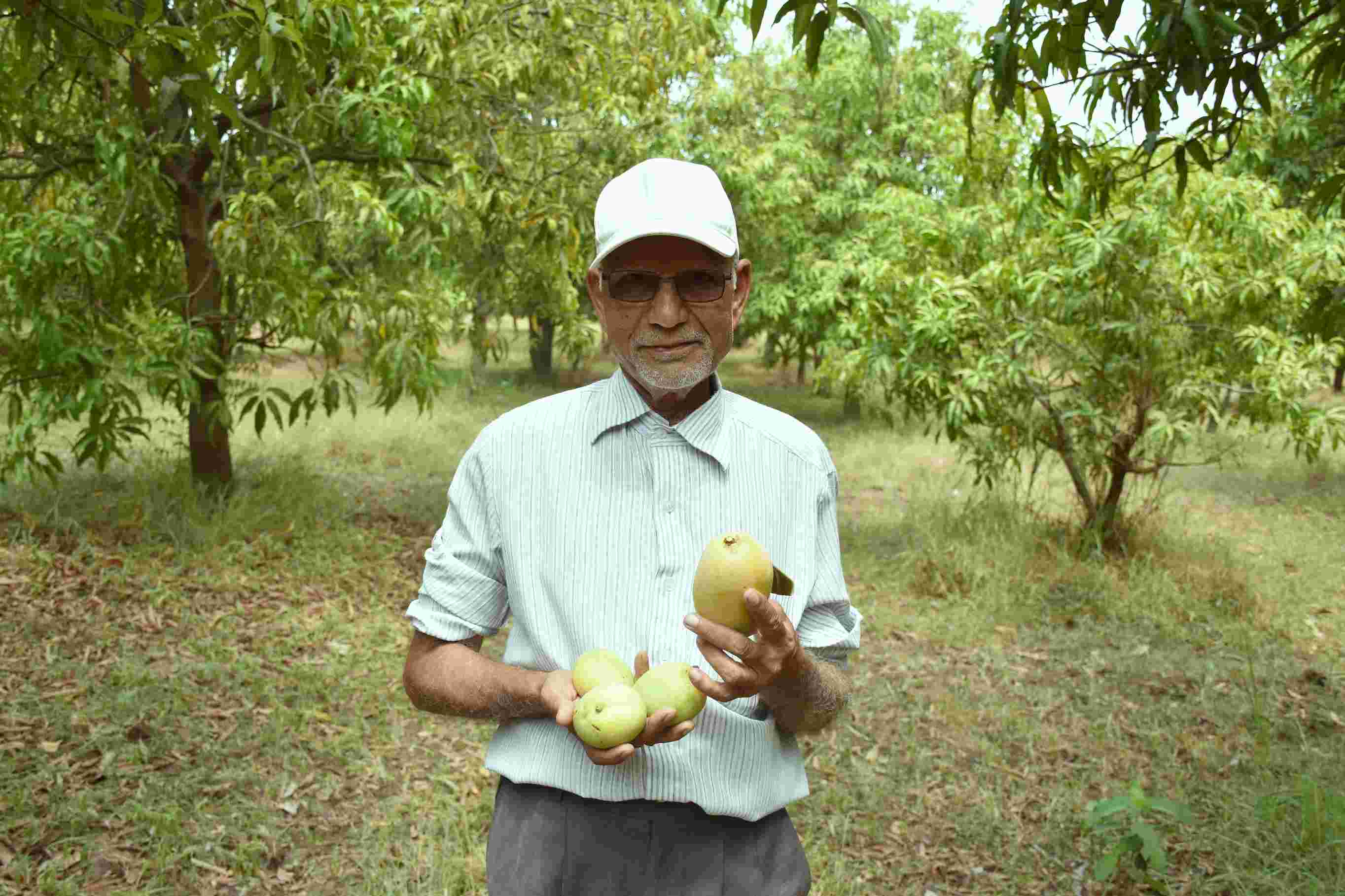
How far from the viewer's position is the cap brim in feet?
5.57

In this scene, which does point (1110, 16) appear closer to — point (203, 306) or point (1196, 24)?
point (1196, 24)

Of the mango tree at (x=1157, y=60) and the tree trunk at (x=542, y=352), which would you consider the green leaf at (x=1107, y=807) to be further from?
the tree trunk at (x=542, y=352)

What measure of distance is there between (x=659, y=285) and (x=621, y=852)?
3.09 feet

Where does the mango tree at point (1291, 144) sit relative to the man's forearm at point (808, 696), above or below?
above

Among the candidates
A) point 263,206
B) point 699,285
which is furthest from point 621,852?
point 263,206

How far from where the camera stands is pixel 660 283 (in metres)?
1.81

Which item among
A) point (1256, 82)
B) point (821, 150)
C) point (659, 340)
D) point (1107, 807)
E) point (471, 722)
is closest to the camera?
point (659, 340)

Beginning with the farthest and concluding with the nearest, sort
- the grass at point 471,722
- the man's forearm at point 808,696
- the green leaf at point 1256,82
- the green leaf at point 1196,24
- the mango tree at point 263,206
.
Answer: the mango tree at point 263,206 → the grass at point 471,722 → the green leaf at point 1256,82 → the green leaf at point 1196,24 → the man's forearm at point 808,696

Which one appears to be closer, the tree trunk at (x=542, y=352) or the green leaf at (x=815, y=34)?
the green leaf at (x=815, y=34)

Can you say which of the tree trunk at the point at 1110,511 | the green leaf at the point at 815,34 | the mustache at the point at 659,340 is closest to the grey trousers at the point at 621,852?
the mustache at the point at 659,340

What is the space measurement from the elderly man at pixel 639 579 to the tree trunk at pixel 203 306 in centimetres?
577

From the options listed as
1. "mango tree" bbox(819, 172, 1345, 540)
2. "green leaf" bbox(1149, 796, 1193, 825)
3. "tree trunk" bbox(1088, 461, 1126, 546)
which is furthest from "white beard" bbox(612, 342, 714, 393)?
"tree trunk" bbox(1088, 461, 1126, 546)

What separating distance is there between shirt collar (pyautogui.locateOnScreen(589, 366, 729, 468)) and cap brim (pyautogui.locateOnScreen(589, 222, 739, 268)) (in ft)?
0.72

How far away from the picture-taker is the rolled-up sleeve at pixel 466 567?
182 cm
